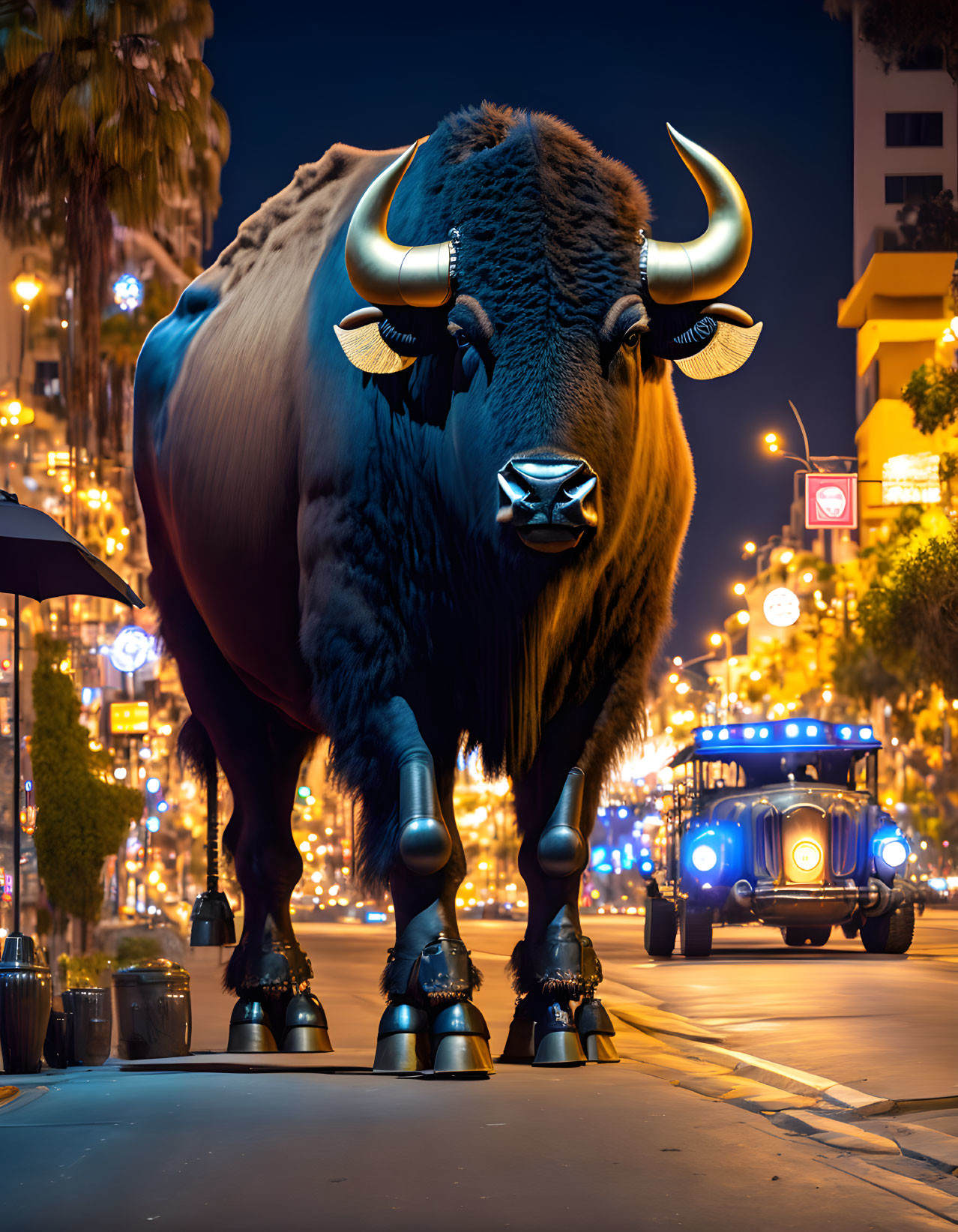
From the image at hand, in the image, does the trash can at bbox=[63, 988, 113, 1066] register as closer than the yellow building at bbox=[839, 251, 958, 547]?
Yes

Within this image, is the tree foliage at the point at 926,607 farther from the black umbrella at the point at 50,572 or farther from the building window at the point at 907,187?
the building window at the point at 907,187

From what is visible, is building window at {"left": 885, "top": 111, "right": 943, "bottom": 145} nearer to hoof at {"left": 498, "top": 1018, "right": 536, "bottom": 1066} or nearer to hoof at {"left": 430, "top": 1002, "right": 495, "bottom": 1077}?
hoof at {"left": 498, "top": 1018, "right": 536, "bottom": 1066}

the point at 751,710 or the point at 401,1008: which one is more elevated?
the point at 751,710

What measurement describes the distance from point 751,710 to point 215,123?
70.4 metres

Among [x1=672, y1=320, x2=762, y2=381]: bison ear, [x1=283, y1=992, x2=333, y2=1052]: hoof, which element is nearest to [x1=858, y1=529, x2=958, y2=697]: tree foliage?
[x1=283, y1=992, x2=333, y2=1052]: hoof

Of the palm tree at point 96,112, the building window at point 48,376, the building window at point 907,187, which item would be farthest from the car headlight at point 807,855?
the building window at point 907,187

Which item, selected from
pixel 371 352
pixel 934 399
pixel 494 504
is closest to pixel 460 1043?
pixel 494 504

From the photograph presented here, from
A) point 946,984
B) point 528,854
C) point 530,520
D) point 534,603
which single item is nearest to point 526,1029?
point 528,854

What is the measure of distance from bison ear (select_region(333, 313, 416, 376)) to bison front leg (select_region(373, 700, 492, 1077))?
3.96ft

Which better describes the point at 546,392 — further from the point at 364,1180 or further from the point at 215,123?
the point at 215,123

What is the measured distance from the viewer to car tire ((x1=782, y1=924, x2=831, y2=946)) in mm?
23734

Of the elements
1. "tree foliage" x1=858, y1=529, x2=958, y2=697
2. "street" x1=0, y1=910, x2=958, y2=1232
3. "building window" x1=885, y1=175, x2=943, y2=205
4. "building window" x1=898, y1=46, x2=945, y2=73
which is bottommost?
"street" x1=0, y1=910, x2=958, y2=1232

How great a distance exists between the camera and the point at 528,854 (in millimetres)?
6922

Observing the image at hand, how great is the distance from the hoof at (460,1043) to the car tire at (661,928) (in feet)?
50.7
